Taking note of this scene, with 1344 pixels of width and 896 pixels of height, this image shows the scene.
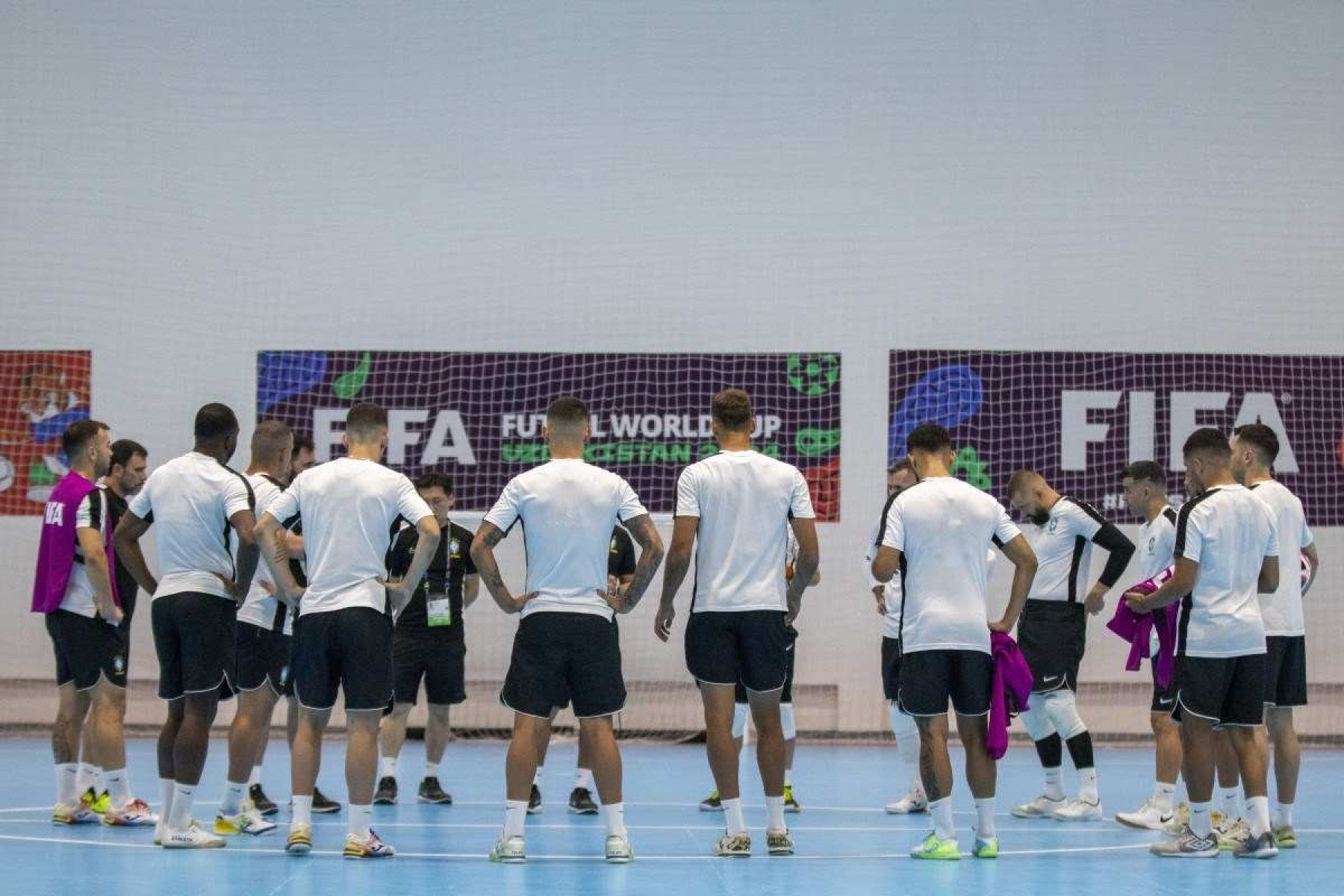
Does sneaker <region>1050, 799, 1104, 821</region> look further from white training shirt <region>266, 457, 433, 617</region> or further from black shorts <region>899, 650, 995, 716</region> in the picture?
white training shirt <region>266, 457, 433, 617</region>

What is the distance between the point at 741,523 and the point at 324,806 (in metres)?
3.55

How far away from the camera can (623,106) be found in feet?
50.1

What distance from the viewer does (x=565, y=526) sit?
749 cm

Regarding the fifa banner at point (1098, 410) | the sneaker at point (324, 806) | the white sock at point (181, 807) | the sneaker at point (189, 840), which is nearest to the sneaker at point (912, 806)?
the sneaker at point (324, 806)

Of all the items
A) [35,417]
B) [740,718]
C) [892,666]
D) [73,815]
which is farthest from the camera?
[35,417]

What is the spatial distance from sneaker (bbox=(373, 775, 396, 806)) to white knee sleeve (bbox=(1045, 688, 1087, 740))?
4.29 metres

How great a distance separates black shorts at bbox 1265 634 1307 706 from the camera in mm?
8156

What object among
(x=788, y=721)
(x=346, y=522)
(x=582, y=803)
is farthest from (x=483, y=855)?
(x=788, y=721)

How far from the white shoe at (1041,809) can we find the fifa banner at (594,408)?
5.65 meters

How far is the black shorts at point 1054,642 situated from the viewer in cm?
963

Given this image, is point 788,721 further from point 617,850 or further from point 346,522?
point 346,522

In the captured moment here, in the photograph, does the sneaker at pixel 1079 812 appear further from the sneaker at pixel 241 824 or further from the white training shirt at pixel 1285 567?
the sneaker at pixel 241 824

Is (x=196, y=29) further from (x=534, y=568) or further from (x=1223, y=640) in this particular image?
(x=1223, y=640)

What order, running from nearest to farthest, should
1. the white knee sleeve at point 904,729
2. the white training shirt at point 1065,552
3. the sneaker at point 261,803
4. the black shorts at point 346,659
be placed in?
the black shorts at point 346,659 → the sneaker at point 261,803 → the white training shirt at point 1065,552 → the white knee sleeve at point 904,729
